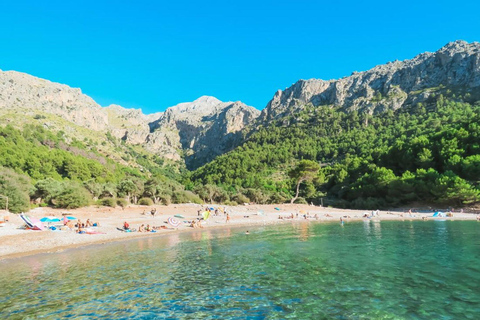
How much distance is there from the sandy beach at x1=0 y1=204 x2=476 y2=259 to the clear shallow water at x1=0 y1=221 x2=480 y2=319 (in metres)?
4.62

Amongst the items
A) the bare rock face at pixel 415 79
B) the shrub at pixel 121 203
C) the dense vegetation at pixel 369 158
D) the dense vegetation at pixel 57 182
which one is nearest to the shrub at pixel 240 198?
the dense vegetation at pixel 369 158

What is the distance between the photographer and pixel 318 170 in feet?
257

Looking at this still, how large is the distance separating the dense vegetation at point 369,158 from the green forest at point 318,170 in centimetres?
28

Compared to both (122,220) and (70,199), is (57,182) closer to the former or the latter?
(70,199)

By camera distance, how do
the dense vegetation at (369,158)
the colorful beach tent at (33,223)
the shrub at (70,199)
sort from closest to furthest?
the colorful beach tent at (33,223)
the shrub at (70,199)
the dense vegetation at (369,158)

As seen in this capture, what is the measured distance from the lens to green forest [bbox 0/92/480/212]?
5047 cm

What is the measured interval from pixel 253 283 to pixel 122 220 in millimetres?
32981

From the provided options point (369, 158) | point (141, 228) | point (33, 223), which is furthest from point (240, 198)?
point (33, 223)

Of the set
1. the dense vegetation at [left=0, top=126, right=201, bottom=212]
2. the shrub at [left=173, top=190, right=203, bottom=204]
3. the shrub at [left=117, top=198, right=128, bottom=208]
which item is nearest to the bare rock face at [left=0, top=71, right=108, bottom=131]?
the dense vegetation at [left=0, top=126, right=201, bottom=212]

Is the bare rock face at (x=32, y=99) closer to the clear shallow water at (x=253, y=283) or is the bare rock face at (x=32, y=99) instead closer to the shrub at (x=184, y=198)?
the shrub at (x=184, y=198)

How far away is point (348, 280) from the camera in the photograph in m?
13.6

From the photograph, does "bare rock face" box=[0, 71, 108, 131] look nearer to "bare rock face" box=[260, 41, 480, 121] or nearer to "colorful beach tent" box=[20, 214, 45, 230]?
"colorful beach tent" box=[20, 214, 45, 230]

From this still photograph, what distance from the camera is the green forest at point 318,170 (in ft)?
166

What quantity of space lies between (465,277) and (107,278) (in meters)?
17.8
